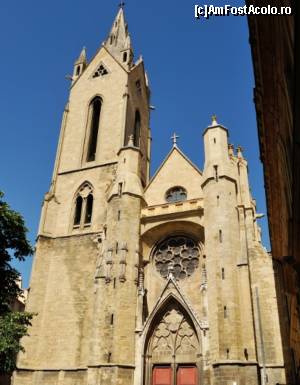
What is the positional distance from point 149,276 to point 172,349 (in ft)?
12.4

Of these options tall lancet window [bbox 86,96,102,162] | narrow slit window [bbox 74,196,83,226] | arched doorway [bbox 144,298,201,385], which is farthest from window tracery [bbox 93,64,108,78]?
arched doorway [bbox 144,298,201,385]


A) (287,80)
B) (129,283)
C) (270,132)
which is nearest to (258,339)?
(129,283)

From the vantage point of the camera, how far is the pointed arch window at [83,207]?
74.9 ft

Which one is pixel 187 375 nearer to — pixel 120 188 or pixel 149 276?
pixel 149 276

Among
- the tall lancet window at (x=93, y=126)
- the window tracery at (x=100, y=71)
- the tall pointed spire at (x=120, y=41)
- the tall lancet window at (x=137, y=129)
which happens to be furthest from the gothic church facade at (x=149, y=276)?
the tall pointed spire at (x=120, y=41)

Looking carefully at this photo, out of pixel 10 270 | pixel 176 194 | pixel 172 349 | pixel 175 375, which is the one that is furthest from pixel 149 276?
pixel 10 270

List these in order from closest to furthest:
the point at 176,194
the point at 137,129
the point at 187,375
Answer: the point at 187,375
the point at 176,194
the point at 137,129

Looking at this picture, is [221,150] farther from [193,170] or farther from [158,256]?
[158,256]

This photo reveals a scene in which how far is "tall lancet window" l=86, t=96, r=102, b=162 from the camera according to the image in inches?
1035

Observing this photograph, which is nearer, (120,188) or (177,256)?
(177,256)

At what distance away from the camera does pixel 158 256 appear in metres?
20.2

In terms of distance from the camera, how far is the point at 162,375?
1695 centimetres

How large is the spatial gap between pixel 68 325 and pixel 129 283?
4.06m

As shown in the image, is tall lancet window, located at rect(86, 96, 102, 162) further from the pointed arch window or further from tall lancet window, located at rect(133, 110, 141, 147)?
tall lancet window, located at rect(133, 110, 141, 147)
